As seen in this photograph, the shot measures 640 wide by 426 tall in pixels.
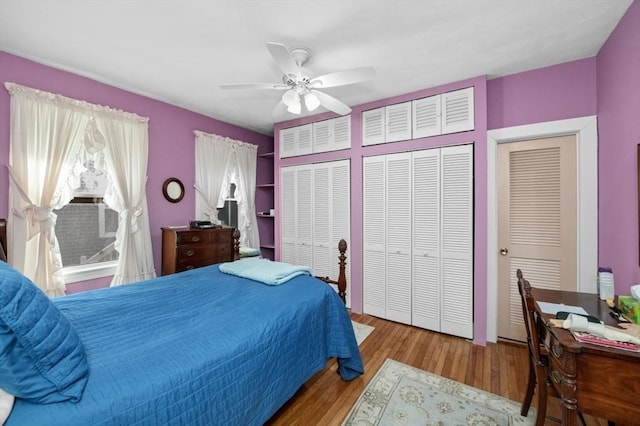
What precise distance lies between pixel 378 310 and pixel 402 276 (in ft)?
1.81

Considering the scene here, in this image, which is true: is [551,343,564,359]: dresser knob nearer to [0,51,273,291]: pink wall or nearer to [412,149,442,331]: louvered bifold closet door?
[412,149,442,331]: louvered bifold closet door

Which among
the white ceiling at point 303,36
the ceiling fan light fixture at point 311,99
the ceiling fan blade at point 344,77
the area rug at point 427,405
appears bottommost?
the area rug at point 427,405

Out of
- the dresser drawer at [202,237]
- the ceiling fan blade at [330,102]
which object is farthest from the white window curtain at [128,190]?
the ceiling fan blade at [330,102]

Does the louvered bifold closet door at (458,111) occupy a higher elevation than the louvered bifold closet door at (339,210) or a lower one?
higher

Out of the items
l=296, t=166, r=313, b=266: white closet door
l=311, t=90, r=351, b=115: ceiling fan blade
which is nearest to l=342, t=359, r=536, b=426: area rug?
l=296, t=166, r=313, b=266: white closet door

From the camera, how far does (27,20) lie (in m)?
1.89

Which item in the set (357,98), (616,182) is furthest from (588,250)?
(357,98)

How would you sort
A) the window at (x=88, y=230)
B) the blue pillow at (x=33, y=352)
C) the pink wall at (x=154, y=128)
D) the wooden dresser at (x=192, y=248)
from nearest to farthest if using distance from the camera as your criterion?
the blue pillow at (x=33, y=352) → the pink wall at (x=154, y=128) → the window at (x=88, y=230) → the wooden dresser at (x=192, y=248)

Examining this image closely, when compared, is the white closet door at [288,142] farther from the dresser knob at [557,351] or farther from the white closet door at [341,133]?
the dresser knob at [557,351]

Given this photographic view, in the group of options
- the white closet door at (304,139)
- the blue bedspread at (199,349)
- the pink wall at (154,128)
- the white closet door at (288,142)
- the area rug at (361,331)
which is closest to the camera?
the blue bedspread at (199,349)

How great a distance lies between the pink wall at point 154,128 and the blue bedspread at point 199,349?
139 centimetres

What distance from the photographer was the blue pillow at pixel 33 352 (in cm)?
86

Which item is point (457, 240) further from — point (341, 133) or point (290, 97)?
point (290, 97)

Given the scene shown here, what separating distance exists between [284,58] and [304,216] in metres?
2.38
